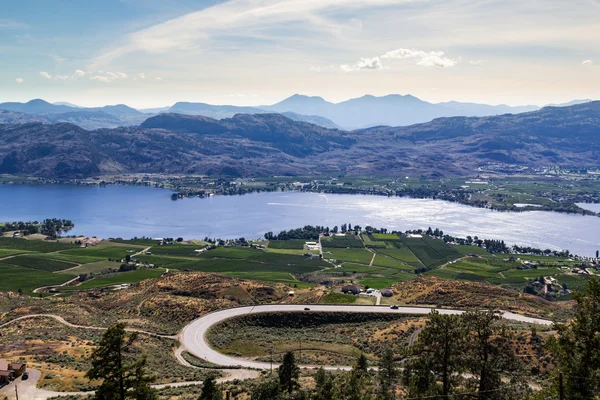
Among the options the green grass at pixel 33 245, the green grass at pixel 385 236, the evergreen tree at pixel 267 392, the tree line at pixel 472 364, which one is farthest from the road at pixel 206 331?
the green grass at pixel 385 236

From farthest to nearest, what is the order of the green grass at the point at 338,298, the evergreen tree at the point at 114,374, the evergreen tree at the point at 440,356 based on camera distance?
1. the green grass at the point at 338,298
2. the evergreen tree at the point at 440,356
3. the evergreen tree at the point at 114,374

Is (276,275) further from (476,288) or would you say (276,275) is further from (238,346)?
(238,346)

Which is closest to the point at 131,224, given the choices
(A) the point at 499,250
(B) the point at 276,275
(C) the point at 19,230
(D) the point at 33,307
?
(C) the point at 19,230

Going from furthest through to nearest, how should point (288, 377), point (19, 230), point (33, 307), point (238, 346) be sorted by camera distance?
point (19, 230) → point (33, 307) → point (238, 346) → point (288, 377)

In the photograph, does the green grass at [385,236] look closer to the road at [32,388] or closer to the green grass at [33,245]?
the green grass at [33,245]

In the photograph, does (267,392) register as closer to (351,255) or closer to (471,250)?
(351,255)

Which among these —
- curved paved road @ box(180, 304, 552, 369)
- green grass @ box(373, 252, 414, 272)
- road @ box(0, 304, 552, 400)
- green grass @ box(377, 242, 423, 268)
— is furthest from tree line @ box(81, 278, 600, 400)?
green grass @ box(377, 242, 423, 268)
